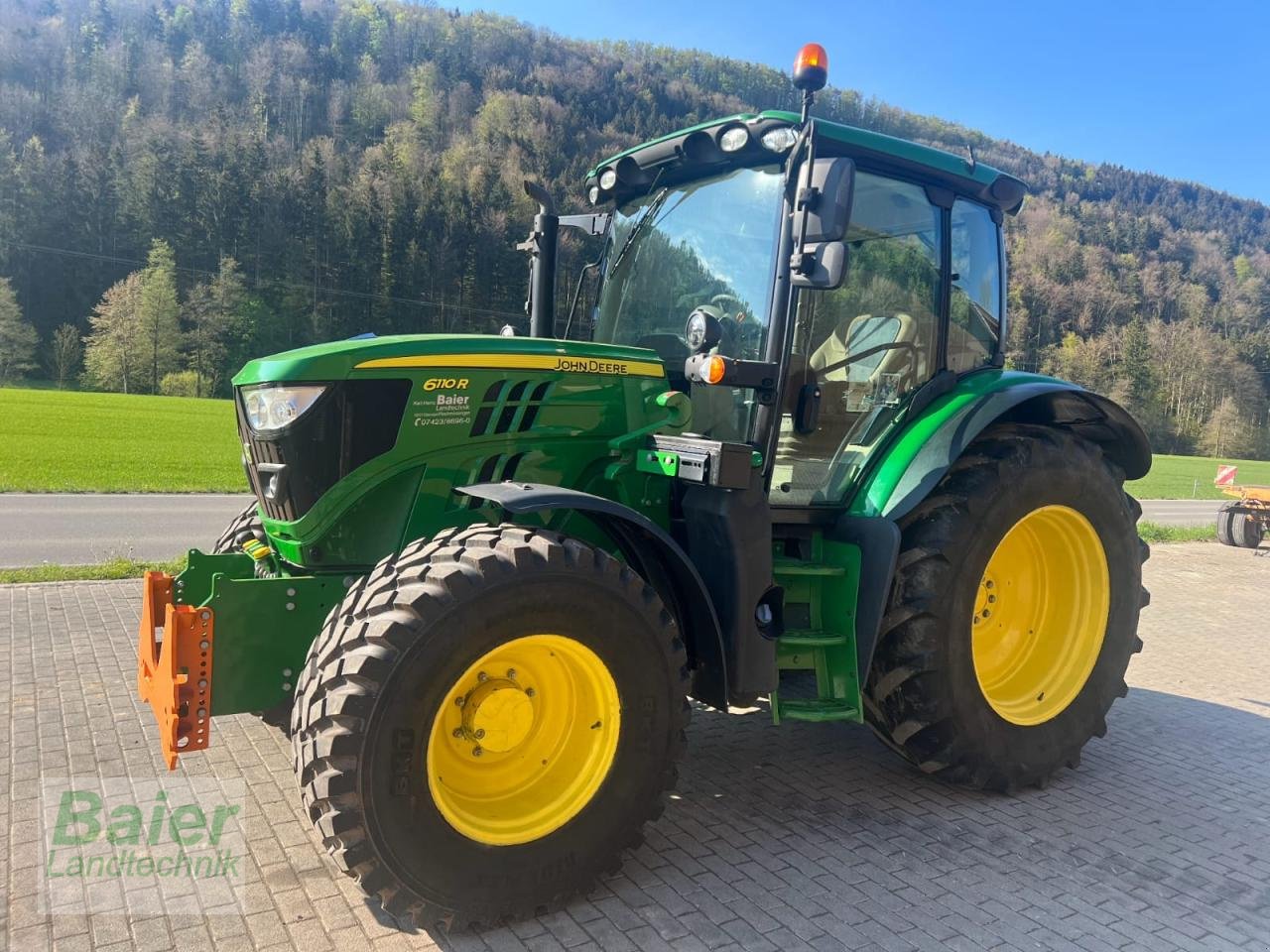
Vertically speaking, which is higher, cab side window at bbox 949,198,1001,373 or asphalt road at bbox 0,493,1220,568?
cab side window at bbox 949,198,1001,373

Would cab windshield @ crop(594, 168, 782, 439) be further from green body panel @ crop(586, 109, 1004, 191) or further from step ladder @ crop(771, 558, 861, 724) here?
step ladder @ crop(771, 558, 861, 724)

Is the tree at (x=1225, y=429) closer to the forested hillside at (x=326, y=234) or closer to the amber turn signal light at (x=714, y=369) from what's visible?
the forested hillside at (x=326, y=234)

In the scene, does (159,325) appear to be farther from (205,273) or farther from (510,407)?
(510,407)

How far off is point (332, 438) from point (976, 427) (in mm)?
2548

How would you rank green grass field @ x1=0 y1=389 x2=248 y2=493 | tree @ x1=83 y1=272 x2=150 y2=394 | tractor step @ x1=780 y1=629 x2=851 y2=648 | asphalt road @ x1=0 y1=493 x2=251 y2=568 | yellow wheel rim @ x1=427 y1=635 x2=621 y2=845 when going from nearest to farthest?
yellow wheel rim @ x1=427 y1=635 x2=621 y2=845 → tractor step @ x1=780 y1=629 x2=851 y2=648 → asphalt road @ x1=0 y1=493 x2=251 y2=568 → green grass field @ x1=0 y1=389 x2=248 y2=493 → tree @ x1=83 y1=272 x2=150 y2=394

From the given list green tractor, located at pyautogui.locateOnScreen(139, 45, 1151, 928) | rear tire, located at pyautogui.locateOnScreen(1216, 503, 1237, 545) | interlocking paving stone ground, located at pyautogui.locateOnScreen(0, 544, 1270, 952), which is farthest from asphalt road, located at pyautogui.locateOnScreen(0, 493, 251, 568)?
rear tire, located at pyautogui.locateOnScreen(1216, 503, 1237, 545)

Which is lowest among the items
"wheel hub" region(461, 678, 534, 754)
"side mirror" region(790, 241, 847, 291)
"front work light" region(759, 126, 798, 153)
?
"wheel hub" region(461, 678, 534, 754)

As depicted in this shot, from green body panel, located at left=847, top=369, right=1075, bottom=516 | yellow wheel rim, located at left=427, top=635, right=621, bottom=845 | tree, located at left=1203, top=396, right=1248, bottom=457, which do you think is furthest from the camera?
tree, located at left=1203, top=396, right=1248, bottom=457

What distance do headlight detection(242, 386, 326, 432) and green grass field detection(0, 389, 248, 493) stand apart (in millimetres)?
12433

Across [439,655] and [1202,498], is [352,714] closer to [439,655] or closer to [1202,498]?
[439,655]

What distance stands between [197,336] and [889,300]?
55168 mm

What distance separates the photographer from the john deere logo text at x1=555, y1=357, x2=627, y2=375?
3.24 metres

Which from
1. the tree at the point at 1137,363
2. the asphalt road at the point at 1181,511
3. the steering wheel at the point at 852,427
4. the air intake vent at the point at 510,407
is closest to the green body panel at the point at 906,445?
the steering wheel at the point at 852,427

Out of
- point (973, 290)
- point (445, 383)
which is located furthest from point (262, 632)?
point (973, 290)
